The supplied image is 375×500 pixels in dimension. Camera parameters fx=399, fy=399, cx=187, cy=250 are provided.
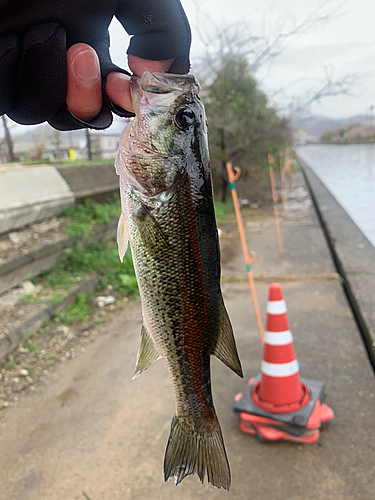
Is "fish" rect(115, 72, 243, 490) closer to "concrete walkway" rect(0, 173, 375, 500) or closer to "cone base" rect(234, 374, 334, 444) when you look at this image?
"concrete walkway" rect(0, 173, 375, 500)

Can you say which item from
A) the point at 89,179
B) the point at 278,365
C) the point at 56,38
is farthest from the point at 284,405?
the point at 89,179

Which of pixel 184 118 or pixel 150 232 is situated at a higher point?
pixel 184 118

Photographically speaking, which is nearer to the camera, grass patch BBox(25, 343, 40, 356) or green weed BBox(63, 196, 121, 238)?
grass patch BBox(25, 343, 40, 356)

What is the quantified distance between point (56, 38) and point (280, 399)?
9.13 feet

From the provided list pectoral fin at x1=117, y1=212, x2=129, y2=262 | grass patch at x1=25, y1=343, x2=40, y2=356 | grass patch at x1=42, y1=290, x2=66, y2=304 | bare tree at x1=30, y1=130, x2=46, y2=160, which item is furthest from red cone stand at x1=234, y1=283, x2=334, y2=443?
bare tree at x1=30, y1=130, x2=46, y2=160

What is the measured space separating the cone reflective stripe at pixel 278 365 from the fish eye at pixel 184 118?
205cm

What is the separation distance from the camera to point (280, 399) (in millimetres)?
3051

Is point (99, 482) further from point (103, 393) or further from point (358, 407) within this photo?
point (358, 407)

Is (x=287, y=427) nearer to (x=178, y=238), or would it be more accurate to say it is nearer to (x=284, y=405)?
(x=284, y=405)

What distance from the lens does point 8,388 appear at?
3684 mm

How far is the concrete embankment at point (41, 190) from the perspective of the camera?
17.5ft

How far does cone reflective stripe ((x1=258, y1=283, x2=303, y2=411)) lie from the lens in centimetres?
306

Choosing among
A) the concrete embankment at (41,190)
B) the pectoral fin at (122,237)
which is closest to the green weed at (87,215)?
the concrete embankment at (41,190)

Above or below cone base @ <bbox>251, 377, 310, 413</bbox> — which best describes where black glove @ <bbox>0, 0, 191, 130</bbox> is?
above
